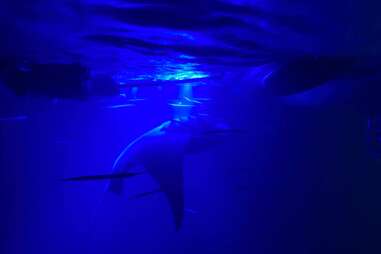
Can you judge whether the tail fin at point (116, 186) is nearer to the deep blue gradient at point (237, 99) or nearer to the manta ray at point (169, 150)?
the manta ray at point (169, 150)

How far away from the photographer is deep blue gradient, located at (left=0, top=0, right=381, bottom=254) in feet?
22.0

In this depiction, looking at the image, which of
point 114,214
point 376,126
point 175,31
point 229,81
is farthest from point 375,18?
point 114,214

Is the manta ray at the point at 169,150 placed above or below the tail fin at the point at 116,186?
above

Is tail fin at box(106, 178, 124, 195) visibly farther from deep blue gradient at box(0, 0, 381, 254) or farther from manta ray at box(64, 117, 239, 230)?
deep blue gradient at box(0, 0, 381, 254)

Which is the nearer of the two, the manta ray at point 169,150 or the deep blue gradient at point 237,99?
the deep blue gradient at point 237,99

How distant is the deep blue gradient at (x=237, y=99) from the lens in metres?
6.70

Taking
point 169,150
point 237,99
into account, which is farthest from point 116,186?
point 237,99

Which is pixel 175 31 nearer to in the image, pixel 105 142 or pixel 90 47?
pixel 90 47

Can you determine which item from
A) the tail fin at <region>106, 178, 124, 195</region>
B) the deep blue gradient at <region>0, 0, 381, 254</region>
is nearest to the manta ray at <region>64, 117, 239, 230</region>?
the tail fin at <region>106, 178, 124, 195</region>

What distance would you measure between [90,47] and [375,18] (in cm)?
714

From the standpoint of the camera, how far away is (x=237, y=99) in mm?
18078

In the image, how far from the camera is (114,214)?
34.5 m

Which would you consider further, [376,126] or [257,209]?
[257,209]

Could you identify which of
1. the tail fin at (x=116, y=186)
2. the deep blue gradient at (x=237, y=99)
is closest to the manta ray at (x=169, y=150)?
the tail fin at (x=116, y=186)
